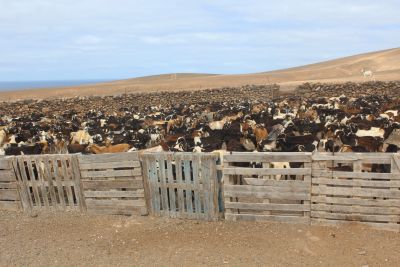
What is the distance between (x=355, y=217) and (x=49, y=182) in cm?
618

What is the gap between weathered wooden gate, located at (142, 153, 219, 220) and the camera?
821 cm

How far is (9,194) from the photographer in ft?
31.6

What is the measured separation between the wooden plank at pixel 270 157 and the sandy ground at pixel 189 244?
122 cm

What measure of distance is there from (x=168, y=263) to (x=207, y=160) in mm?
2058

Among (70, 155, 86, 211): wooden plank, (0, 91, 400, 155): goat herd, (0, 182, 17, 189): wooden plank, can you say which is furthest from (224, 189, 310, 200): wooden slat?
(0, 182, 17, 189): wooden plank

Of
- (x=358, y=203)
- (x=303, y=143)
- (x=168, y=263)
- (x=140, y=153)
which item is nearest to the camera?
(x=168, y=263)

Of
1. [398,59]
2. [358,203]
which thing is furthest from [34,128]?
[398,59]

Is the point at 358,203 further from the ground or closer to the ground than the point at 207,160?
closer to the ground

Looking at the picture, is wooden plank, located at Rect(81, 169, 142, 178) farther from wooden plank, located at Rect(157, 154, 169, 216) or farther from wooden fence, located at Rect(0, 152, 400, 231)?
wooden plank, located at Rect(157, 154, 169, 216)

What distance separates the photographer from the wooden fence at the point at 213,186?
7.48 metres

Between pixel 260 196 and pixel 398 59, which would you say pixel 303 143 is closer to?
pixel 260 196

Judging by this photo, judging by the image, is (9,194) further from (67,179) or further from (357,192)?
(357,192)

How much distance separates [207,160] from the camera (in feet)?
26.7

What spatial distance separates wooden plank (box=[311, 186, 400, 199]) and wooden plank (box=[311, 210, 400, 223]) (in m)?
0.38
